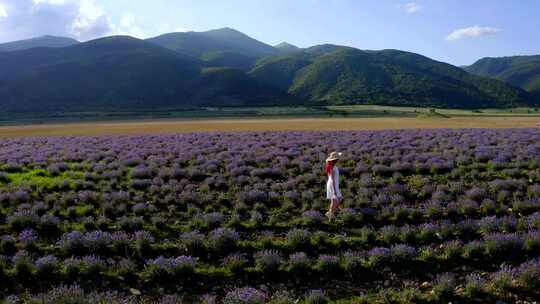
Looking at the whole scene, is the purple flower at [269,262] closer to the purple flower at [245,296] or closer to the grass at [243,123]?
the purple flower at [245,296]

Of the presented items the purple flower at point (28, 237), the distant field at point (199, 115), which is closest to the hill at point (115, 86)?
the distant field at point (199, 115)

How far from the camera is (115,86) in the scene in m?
167

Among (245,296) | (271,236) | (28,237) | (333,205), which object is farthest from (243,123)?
(245,296)

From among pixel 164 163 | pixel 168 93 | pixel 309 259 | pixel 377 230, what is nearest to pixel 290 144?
pixel 164 163

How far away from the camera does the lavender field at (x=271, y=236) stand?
8031 millimetres

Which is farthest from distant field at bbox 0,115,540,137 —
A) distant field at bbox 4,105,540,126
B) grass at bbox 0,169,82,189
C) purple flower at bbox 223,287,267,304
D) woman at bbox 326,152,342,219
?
purple flower at bbox 223,287,267,304

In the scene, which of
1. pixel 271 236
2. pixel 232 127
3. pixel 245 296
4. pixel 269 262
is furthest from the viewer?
pixel 232 127

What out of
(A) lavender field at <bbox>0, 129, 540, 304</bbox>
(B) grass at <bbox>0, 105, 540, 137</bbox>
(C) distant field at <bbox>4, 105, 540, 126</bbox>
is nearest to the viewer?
(A) lavender field at <bbox>0, 129, 540, 304</bbox>

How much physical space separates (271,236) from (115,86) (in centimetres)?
16807

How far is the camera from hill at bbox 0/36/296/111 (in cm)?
14412

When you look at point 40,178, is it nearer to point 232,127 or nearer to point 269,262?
point 269,262

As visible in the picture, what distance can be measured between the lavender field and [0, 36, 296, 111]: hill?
121m

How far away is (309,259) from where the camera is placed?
30.4 ft

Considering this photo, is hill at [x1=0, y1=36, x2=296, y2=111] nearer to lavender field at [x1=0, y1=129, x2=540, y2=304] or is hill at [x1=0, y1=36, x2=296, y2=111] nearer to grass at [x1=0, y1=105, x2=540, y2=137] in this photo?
grass at [x1=0, y1=105, x2=540, y2=137]
